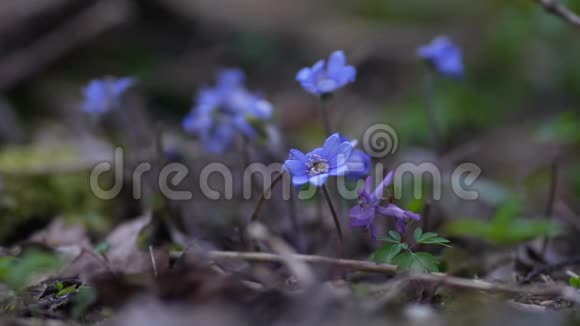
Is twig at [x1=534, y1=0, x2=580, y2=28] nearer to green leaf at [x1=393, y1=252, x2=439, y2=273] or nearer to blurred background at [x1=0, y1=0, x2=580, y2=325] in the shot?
blurred background at [x1=0, y1=0, x2=580, y2=325]

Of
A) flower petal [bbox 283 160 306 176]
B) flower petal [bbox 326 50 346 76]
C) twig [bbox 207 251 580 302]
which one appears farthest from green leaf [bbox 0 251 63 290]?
flower petal [bbox 326 50 346 76]

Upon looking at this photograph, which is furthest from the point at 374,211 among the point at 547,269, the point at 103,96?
the point at 103,96

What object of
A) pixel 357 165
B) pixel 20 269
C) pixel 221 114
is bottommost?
pixel 20 269

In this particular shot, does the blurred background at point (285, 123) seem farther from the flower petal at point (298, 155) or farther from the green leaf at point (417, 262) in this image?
the flower petal at point (298, 155)

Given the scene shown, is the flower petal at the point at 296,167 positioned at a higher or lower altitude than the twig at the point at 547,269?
higher

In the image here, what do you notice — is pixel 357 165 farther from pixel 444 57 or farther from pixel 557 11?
pixel 557 11

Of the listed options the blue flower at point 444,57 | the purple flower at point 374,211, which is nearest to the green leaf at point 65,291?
the purple flower at point 374,211

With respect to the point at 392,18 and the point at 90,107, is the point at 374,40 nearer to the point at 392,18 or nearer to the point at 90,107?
the point at 392,18
